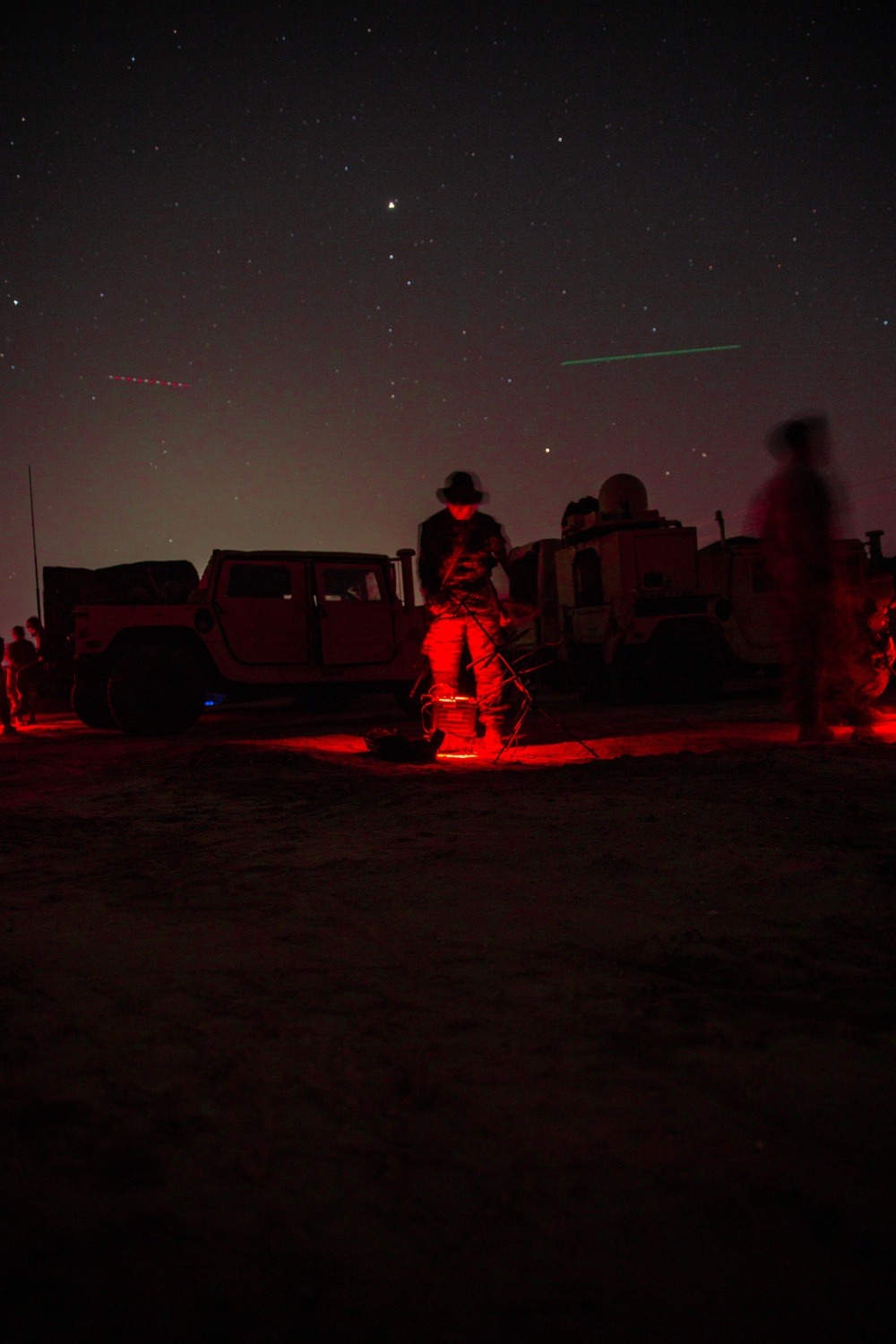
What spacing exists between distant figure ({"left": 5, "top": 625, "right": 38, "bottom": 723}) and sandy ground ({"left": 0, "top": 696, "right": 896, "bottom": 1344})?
9.73 m

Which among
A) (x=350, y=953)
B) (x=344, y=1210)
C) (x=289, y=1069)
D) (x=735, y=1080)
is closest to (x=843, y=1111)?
(x=735, y=1080)

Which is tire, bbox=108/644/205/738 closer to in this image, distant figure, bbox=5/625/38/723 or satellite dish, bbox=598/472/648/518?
distant figure, bbox=5/625/38/723

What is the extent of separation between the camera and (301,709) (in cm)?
1330

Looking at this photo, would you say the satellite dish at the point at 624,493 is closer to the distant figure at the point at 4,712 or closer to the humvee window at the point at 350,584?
the humvee window at the point at 350,584

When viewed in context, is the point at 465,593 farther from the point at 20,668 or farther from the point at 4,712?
the point at 20,668

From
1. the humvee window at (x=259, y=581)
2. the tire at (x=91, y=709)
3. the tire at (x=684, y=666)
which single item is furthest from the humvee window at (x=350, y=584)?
the tire at (x=684, y=666)

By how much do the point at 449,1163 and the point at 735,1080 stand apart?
0.57m

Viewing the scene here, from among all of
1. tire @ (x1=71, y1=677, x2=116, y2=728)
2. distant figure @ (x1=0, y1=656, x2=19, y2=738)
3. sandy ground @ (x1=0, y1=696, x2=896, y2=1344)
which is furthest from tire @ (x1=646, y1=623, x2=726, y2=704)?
distant figure @ (x1=0, y1=656, x2=19, y2=738)

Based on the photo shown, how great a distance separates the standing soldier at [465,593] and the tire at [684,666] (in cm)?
522

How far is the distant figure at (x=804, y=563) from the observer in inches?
236

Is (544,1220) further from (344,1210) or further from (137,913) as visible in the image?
(137,913)

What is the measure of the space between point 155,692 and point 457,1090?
8.39 m

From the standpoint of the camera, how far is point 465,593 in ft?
21.4

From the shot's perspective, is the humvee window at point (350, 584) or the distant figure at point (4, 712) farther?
the distant figure at point (4, 712)
